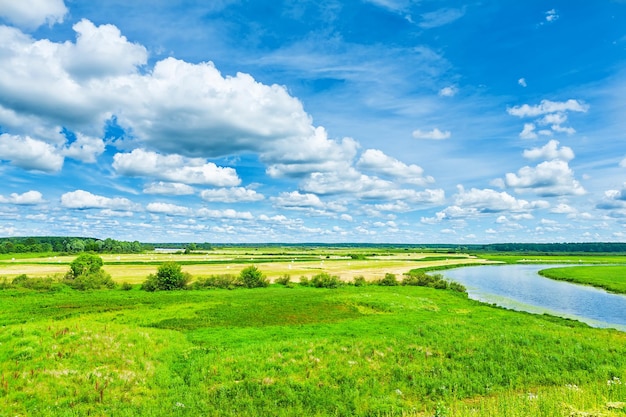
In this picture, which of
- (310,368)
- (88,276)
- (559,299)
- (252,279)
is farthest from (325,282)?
(310,368)

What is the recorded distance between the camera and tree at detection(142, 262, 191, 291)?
66875mm

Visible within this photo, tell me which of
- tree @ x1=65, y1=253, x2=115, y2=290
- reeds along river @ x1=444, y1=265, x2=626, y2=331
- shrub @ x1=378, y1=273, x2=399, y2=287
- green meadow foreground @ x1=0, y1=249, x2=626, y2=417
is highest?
tree @ x1=65, y1=253, x2=115, y2=290

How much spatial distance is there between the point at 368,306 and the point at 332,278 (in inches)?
1072

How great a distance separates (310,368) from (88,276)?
62613 mm

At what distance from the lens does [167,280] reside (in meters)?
67.6

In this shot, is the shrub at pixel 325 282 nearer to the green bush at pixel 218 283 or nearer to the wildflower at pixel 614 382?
the green bush at pixel 218 283

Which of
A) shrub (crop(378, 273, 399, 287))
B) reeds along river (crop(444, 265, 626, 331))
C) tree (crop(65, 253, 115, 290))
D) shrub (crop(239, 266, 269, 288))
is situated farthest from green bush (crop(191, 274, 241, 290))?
reeds along river (crop(444, 265, 626, 331))

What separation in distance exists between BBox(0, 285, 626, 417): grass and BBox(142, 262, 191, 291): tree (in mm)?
29124

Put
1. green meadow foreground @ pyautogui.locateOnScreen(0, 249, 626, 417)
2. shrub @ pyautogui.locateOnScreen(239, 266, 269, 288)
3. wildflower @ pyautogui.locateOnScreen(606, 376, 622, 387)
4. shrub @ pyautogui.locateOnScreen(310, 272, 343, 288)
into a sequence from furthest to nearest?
shrub @ pyautogui.locateOnScreen(310, 272, 343, 288)
shrub @ pyautogui.locateOnScreen(239, 266, 269, 288)
wildflower @ pyautogui.locateOnScreen(606, 376, 622, 387)
green meadow foreground @ pyautogui.locateOnScreen(0, 249, 626, 417)

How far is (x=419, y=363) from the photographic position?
23.2 m

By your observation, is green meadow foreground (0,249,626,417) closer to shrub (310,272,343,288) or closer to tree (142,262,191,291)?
tree (142,262,191,291)

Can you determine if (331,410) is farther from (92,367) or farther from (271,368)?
(92,367)

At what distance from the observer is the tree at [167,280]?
66875mm

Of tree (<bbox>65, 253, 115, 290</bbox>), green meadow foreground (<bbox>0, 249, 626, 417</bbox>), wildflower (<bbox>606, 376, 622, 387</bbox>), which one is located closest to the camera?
green meadow foreground (<bbox>0, 249, 626, 417</bbox>)
